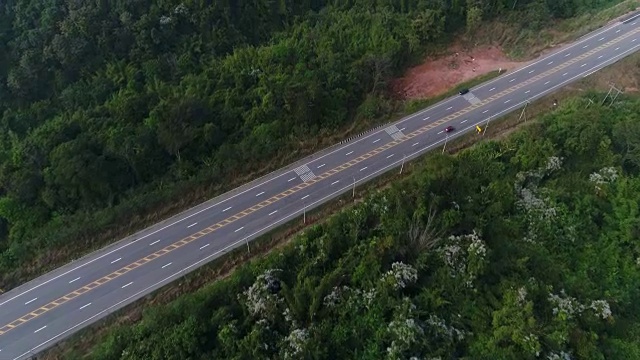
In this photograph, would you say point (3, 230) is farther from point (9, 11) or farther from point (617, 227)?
point (617, 227)

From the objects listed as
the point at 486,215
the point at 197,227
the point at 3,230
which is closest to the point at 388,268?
the point at 486,215

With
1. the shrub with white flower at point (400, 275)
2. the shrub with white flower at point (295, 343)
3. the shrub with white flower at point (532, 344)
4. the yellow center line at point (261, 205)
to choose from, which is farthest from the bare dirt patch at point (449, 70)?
the shrub with white flower at point (295, 343)

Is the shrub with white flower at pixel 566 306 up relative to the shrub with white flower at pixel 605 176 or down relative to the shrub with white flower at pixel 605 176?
down

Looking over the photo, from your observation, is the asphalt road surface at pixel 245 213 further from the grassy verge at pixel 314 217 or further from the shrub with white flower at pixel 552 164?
the shrub with white flower at pixel 552 164

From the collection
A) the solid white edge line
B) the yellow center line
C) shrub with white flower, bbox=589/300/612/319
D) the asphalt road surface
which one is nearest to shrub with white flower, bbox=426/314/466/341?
shrub with white flower, bbox=589/300/612/319

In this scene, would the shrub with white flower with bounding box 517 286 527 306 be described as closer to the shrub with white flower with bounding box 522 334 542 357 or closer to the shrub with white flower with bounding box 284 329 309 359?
the shrub with white flower with bounding box 522 334 542 357

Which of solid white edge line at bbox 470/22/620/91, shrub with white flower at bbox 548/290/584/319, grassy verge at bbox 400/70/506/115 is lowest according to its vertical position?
shrub with white flower at bbox 548/290/584/319
